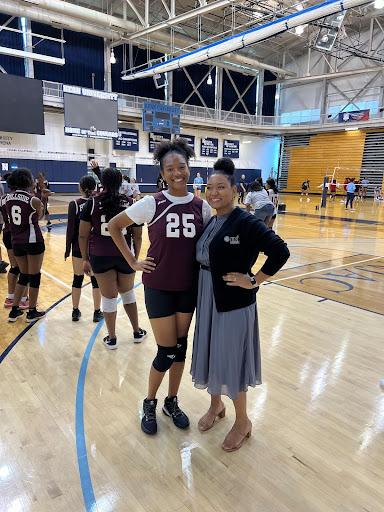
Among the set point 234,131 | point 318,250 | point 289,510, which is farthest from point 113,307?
point 234,131

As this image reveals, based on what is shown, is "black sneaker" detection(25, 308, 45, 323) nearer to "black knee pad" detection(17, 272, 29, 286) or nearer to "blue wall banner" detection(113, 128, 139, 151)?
"black knee pad" detection(17, 272, 29, 286)

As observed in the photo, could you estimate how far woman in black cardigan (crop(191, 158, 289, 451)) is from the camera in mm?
1917

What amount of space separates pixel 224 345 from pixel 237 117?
1112 inches

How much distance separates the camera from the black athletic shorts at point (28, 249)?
3.83 metres

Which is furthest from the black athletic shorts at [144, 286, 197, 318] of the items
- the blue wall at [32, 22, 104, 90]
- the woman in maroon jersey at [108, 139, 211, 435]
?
the blue wall at [32, 22, 104, 90]

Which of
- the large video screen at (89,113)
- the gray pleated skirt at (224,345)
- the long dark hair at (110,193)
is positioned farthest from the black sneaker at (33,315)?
the large video screen at (89,113)

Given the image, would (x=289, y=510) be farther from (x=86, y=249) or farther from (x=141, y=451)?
(x=86, y=249)

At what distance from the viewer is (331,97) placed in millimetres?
27453

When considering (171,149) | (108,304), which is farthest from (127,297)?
(171,149)

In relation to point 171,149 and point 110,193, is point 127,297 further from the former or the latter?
point 171,149

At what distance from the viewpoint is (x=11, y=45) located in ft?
62.2

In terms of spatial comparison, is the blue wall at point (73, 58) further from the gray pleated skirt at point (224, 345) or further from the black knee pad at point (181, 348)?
the gray pleated skirt at point (224, 345)

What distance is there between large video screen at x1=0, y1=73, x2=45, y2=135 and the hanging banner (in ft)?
64.3

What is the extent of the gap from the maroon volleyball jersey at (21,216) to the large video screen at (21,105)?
663 inches
